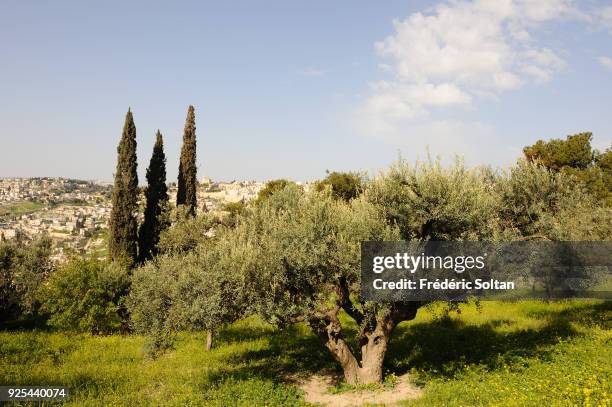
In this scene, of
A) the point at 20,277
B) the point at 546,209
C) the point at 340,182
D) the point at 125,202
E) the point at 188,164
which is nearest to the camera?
the point at 546,209

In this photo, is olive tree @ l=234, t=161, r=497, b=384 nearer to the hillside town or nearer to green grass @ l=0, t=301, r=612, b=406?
green grass @ l=0, t=301, r=612, b=406

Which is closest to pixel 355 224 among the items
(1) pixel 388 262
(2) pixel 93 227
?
(1) pixel 388 262

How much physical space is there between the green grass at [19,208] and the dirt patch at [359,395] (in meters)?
114

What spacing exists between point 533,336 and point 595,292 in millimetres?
11135

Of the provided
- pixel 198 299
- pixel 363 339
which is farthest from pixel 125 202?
pixel 363 339

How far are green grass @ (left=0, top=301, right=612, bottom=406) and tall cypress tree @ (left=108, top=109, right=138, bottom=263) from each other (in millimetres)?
7936

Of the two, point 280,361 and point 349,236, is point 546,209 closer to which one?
point 349,236

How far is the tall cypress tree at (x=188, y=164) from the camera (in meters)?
38.6

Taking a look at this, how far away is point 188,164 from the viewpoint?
3984 centimetres

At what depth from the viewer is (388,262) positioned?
43.5ft

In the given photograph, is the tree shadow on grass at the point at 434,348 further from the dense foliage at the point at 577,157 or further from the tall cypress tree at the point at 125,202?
the dense foliage at the point at 577,157

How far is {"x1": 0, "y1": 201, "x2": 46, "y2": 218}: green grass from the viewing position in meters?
107

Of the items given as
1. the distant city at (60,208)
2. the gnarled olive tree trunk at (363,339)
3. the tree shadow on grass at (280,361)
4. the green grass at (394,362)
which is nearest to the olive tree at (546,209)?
the green grass at (394,362)

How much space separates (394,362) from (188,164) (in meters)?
29.1
